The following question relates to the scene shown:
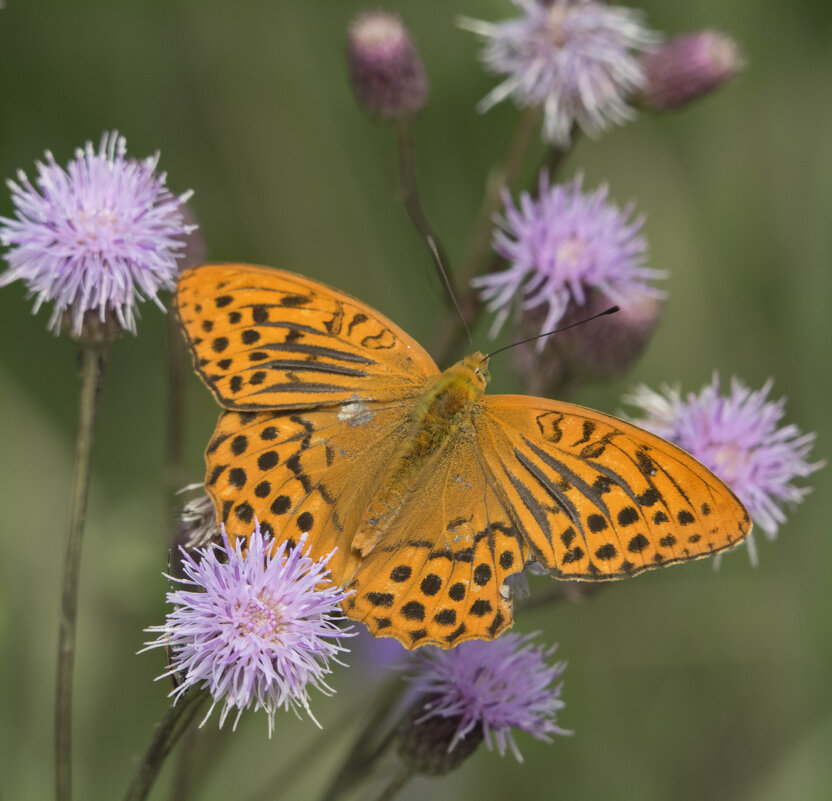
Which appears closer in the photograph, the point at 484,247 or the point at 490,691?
the point at 490,691

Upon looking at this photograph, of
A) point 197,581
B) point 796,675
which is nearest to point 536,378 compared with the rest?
point 197,581

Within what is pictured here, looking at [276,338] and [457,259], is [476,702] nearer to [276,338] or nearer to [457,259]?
[276,338]

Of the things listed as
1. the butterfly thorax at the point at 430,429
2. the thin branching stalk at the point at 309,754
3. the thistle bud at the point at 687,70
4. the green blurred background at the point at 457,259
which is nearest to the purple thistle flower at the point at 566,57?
the thistle bud at the point at 687,70

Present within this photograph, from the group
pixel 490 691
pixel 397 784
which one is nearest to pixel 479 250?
pixel 490 691

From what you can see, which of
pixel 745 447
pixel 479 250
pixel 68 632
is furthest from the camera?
pixel 479 250

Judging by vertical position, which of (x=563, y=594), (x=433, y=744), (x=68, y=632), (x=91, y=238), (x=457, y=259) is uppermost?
(x=457, y=259)

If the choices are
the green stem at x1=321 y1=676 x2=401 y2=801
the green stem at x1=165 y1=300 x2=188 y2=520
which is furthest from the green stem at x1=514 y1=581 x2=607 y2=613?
the green stem at x1=165 y1=300 x2=188 y2=520
